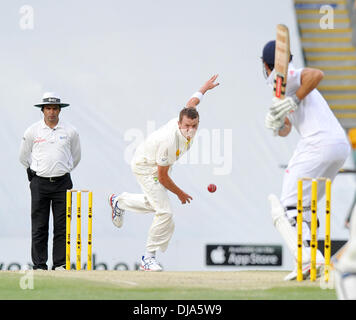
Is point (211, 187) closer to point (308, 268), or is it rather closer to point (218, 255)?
point (218, 255)

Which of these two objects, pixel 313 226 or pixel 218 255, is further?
pixel 218 255

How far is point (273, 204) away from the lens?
521 centimetres

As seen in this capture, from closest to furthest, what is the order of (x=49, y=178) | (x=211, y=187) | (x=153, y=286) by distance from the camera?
(x=153, y=286), (x=49, y=178), (x=211, y=187)

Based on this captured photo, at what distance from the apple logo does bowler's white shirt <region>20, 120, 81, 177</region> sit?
171 centimetres

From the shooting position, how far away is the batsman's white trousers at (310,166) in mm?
5160

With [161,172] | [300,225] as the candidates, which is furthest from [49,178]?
[300,225]

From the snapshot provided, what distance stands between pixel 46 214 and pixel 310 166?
2.21 meters

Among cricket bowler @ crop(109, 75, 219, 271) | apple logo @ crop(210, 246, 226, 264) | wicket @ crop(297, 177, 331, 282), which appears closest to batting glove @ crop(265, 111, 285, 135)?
wicket @ crop(297, 177, 331, 282)

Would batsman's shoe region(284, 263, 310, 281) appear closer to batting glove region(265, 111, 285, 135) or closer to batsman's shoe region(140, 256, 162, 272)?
batting glove region(265, 111, 285, 135)

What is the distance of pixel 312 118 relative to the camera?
5.21m

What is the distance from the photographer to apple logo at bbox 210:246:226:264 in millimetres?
8040
